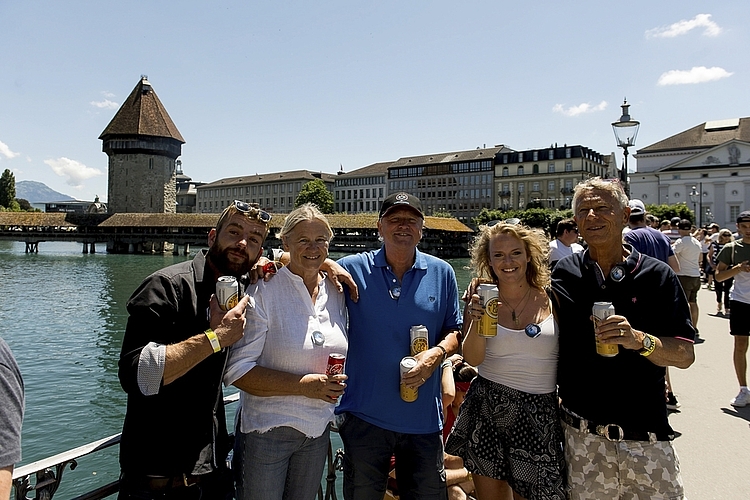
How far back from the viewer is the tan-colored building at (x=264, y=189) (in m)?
116

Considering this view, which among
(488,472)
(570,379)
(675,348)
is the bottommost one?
(488,472)

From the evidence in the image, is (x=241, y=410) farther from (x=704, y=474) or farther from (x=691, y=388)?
(x=691, y=388)

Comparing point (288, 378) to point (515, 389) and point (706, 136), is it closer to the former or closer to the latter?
point (515, 389)

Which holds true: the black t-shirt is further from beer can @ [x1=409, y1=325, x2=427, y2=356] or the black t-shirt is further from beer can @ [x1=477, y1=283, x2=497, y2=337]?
beer can @ [x1=409, y1=325, x2=427, y2=356]

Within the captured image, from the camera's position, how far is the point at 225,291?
2.38m

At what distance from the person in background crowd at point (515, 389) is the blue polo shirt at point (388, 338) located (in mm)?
253

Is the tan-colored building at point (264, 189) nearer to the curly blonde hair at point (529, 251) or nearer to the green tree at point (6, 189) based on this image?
the green tree at point (6, 189)

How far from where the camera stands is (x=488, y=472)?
2.90m

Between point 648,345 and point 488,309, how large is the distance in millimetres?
781

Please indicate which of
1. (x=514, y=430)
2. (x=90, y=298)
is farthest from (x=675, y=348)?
(x=90, y=298)

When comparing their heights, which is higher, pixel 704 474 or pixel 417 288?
pixel 417 288

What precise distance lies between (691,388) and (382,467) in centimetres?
503

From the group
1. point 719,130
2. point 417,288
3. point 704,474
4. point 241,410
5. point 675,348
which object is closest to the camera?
point 675,348

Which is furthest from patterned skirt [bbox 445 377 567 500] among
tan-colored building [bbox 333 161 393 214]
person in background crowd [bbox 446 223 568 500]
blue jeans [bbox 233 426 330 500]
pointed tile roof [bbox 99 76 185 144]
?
tan-colored building [bbox 333 161 393 214]
